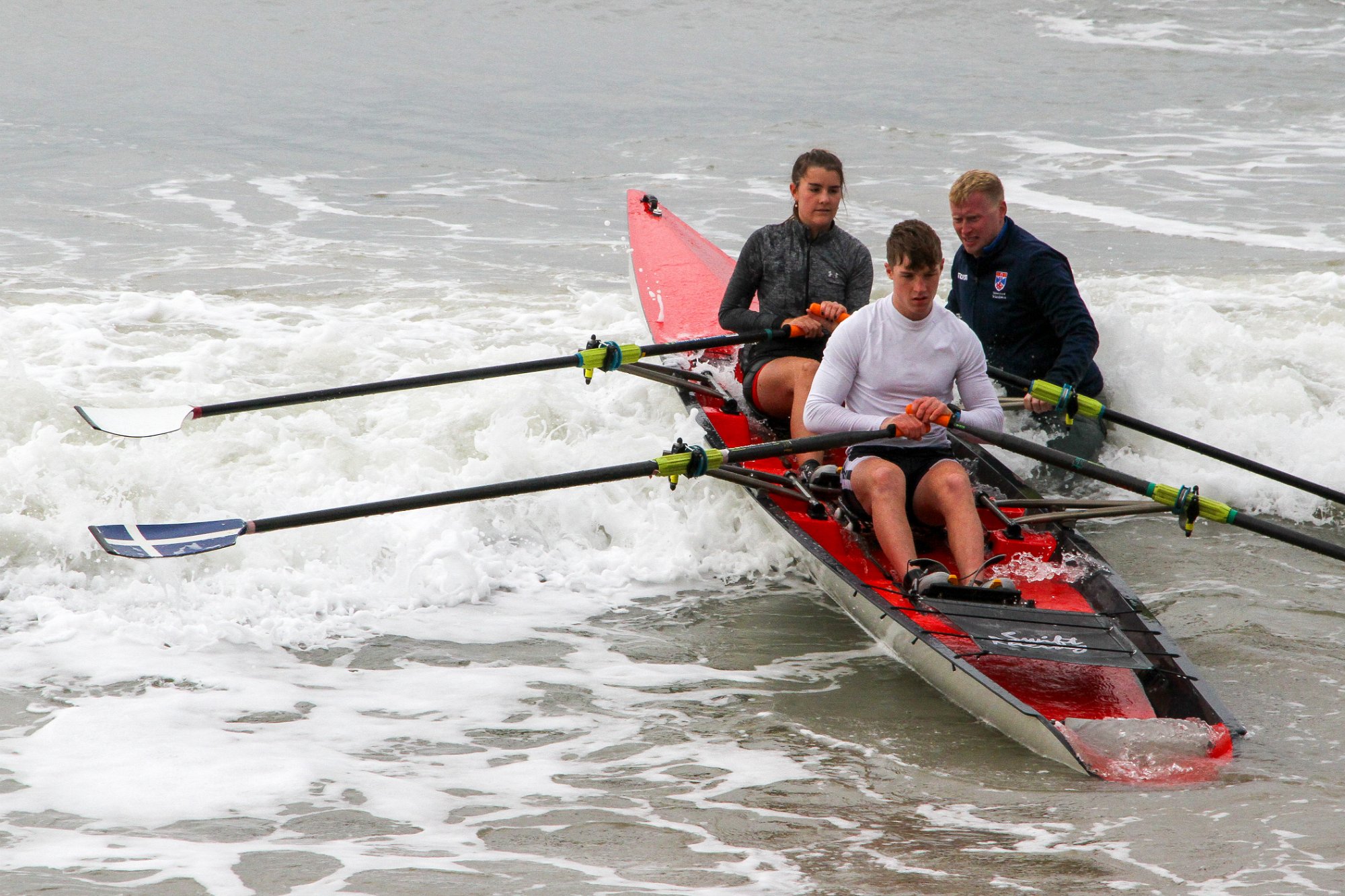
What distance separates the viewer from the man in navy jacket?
16.7 ft

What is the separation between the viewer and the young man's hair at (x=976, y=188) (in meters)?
5.02

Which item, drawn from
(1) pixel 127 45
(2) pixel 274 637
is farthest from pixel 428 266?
(1) pixel 127 45

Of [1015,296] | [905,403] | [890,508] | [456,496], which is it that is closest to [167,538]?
[456,496]

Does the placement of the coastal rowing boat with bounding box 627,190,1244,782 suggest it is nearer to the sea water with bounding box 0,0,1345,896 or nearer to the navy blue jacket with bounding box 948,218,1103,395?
the sea water with bounding box 0,0,1345,896

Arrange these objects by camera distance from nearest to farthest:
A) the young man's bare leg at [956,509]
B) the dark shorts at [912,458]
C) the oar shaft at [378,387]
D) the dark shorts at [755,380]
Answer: the young man's bare leg at [956,509] < the dark shorts at [912,458] < the oar shaft at [378,387] < the dark shorts at [755,380]

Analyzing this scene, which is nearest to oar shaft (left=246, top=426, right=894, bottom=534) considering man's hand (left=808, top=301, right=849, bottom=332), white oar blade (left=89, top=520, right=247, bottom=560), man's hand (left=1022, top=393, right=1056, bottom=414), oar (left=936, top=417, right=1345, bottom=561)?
white oar blade (left=89, top=520, right=247, bottom=560)

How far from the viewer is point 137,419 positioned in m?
5.32

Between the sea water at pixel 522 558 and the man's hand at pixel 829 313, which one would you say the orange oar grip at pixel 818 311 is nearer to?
the man's hand at pixel 829 313

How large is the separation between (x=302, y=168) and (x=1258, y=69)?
14.8 m

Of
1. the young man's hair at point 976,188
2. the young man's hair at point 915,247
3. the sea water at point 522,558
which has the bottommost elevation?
the sea water at point 522,558

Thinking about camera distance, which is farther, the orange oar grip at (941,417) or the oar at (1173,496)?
the orange oar grip at (941,417)

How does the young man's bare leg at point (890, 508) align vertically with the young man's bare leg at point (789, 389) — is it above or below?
below

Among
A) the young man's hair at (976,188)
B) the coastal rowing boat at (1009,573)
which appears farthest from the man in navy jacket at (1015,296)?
the coastal rowing boat at (1009,573)

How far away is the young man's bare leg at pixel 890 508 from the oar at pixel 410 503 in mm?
230
